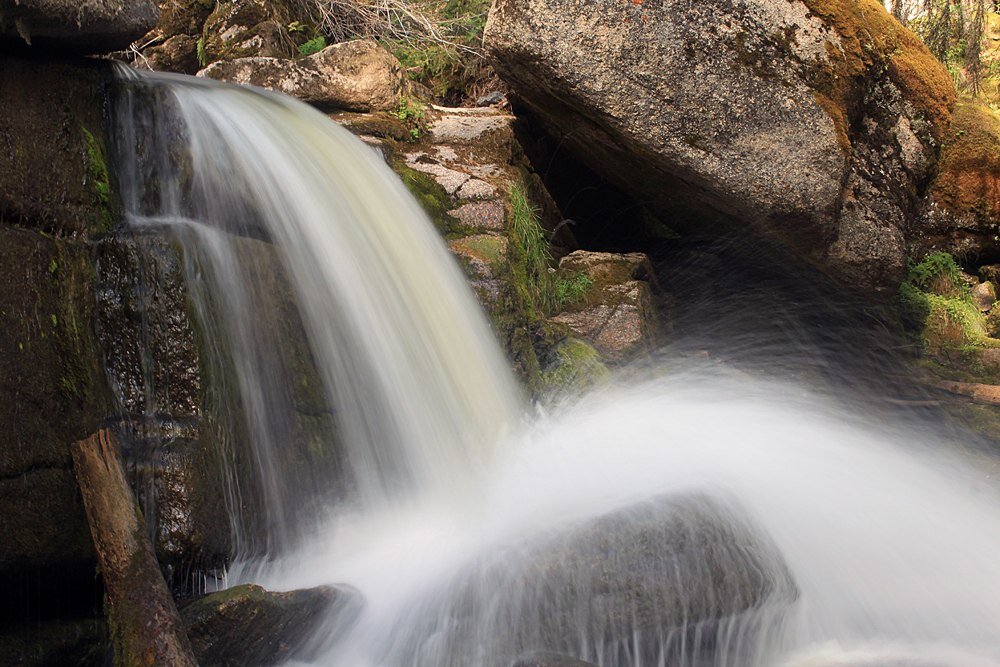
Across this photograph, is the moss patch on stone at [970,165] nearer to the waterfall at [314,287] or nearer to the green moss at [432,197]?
the green moss at [432,197]

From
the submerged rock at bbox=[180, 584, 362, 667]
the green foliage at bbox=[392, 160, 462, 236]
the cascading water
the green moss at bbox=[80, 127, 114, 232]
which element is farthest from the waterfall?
the submerged rock at bbox=[180, 584, 362, 667]

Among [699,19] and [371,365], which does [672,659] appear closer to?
[371,365]

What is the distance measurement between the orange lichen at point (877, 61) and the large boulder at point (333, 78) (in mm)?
3126

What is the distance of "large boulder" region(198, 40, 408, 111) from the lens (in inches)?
258

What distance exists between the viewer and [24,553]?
3.03 m

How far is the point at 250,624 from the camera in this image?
10.1ft

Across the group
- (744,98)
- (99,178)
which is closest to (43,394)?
(99,178)

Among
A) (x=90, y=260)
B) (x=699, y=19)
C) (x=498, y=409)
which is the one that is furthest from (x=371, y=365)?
(x=699, y=19)

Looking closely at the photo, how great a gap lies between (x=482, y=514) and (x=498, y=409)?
90 centimetres

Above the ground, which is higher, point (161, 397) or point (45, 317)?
→ point (45, 317)

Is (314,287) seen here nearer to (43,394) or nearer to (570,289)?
(43,394)

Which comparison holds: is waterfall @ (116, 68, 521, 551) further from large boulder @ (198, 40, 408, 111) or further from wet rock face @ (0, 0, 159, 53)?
large boulder @ (198, 40, 408, 111)

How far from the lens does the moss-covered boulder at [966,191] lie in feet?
21.9

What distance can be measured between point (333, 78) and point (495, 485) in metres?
3.74
